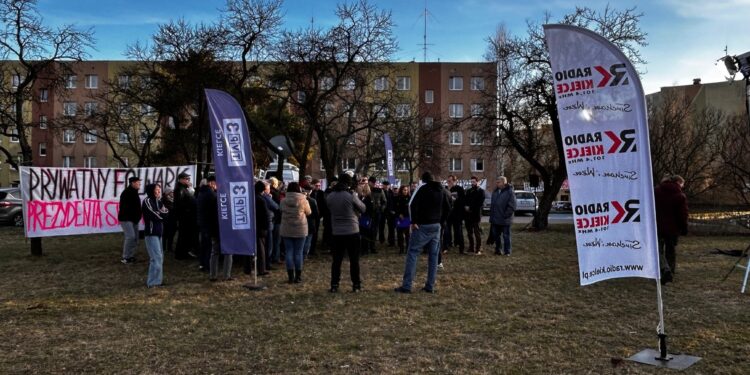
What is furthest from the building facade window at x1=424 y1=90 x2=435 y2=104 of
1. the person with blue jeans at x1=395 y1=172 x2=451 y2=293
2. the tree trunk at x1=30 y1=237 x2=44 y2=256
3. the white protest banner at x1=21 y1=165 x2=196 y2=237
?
the person with blue jeans at x1=395 y1=172 x2=451 y2=293

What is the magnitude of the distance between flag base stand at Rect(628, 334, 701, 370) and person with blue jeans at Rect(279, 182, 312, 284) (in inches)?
222

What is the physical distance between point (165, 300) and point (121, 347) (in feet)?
7.87

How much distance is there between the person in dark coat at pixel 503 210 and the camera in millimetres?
13320

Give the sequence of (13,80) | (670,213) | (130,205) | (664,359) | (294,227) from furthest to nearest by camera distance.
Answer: (13,80)
(130,205)
(670,213)
(294,227)
(664,359)

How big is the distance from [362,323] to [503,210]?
7335mm

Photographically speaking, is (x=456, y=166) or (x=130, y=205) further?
(x=456, y=166)

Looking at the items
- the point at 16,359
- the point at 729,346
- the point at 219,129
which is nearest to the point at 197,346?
the point at 16,359

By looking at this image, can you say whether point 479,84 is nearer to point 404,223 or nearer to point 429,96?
point 429,96

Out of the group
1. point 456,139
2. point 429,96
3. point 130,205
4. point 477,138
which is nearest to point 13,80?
point 477,138

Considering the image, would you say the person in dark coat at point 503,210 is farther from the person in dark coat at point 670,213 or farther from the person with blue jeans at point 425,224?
the person with blue jeans at point 425,224

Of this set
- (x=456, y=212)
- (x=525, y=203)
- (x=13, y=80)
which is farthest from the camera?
(x=525, y=203)

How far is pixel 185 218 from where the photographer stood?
12195mm

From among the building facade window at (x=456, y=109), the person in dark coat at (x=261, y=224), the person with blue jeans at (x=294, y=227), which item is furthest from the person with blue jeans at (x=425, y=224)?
the building facade window at (x=456, y=109)

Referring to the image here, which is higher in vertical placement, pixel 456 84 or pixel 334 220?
pixel 456 84
